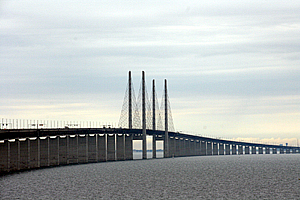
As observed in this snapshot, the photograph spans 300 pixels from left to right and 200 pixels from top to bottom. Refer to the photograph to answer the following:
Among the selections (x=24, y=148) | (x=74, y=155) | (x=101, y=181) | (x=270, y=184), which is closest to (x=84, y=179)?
(x=101, y=181)

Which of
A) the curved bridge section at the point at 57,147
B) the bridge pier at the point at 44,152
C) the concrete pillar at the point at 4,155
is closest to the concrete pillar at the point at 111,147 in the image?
the curved bridge section at the point at 57,147

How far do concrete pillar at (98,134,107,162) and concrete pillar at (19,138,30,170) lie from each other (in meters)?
48.2

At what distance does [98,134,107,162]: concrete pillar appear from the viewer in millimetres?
186500

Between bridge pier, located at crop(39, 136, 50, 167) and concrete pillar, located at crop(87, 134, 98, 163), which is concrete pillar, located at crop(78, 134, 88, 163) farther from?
bridge pier, located at crop(39, 136, 50, 167)

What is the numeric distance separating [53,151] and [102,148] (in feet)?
108

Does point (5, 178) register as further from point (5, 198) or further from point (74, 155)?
point (74, 155)

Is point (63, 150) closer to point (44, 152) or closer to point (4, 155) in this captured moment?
point (44, 152)

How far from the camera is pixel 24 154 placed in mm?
138250

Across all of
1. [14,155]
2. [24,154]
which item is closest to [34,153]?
[24,154]

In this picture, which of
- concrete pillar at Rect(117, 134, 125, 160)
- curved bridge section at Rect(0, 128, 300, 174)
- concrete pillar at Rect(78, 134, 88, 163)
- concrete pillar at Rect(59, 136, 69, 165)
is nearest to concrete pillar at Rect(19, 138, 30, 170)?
curved bridge section at Rect(0, 128, 300, 174)

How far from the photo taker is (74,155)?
172250mm

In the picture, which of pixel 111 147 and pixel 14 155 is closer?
pixel 14 155

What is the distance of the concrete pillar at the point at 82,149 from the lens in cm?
17588

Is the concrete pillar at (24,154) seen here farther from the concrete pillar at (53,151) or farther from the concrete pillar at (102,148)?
the concrete pillar at (102,148)
